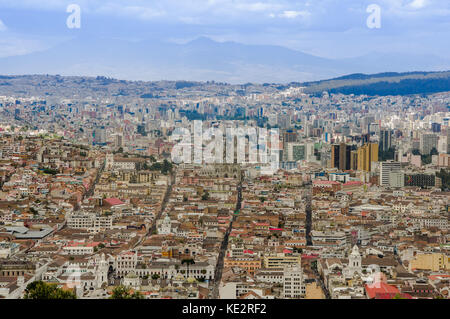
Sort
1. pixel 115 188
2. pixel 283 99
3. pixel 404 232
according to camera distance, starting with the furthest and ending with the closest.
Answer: pixel 283 99
pixel 115 188
pixel 404 232

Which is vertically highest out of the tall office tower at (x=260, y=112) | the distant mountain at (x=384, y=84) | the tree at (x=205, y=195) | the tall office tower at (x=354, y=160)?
the distant mountain at (x=384, y=84)

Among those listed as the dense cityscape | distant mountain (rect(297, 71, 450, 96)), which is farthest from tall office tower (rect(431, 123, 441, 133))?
distant mountain (rect(297, 71, 450, 96))

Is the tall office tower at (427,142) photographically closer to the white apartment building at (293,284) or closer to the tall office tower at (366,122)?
the tall office tower at (366,122)

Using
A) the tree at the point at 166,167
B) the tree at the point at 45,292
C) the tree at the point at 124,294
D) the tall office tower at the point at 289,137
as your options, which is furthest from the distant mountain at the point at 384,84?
the tree at the point at 45,292

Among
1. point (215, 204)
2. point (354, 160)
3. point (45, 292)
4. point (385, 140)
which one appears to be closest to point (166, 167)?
point (215, 204)
